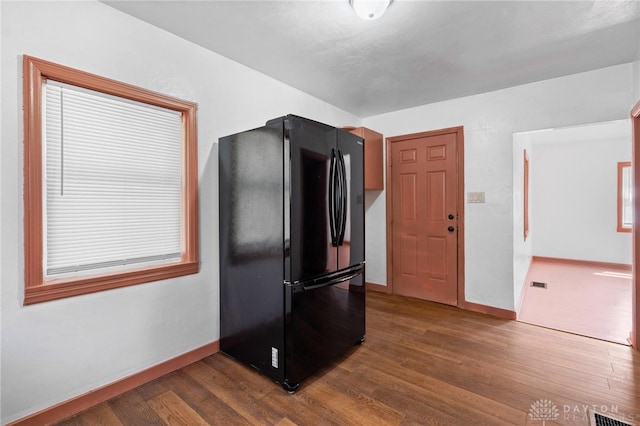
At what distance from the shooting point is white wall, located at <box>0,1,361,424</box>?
1.55 metres

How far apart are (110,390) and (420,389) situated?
207 centimetres

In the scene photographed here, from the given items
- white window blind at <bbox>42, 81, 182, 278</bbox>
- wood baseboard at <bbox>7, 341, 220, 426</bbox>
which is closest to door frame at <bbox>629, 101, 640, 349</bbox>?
wood baseboard at <bbox>7, 341, 220, 426</bbox>

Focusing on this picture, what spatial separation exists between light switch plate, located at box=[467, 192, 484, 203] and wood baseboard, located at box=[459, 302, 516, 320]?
1.23 metres

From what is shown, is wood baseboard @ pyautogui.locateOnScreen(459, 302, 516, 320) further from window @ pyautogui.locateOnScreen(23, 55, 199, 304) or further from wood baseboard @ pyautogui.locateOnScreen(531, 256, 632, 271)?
wood baseboard @ pyautogui.locateOnScreen(531, 256, 632, 271)

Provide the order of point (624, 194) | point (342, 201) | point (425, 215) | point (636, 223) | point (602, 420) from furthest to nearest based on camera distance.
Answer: point (624, 194) < point (425, 215) < point (636, 223) < point (342, 201) < point (602, 420)

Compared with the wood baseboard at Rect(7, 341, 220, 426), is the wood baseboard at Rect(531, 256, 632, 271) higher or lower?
higher

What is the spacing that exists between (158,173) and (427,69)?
257cm

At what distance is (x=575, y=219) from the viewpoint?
5.88 metres

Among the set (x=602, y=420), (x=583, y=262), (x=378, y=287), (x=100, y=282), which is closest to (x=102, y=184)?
(x=100, y=282)

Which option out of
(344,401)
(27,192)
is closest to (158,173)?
(27,192)

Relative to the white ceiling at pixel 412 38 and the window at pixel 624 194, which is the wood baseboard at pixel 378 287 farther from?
the window at pixel 624 194

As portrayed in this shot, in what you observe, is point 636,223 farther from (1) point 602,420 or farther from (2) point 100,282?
(2) point 100,282

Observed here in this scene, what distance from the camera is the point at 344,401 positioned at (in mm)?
1848

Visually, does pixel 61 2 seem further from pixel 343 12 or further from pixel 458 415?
pixel 458 415
